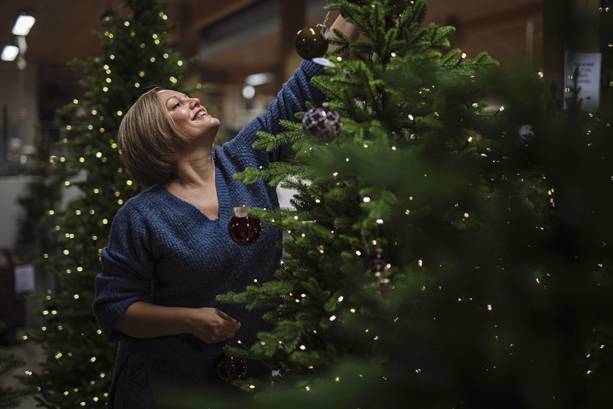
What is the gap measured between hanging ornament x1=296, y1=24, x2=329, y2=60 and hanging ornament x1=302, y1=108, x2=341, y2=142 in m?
0.34

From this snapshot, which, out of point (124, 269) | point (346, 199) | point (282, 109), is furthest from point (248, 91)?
point (346, 199)

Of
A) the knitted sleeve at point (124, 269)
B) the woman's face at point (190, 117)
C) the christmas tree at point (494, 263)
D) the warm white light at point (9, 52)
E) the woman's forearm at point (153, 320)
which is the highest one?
the christmas tree at point (494, 263)

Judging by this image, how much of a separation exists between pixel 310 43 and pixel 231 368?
715 mm

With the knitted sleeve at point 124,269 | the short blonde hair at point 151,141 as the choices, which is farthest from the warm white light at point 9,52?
the knitted sleeve at point 124,269

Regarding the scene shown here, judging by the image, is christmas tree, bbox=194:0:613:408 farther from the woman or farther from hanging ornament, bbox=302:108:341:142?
the woman

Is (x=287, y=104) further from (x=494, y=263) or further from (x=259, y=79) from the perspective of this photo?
(x=259, y=79)

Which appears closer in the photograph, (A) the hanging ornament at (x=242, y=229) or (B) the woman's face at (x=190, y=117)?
(A) the hanging ornament at (x=242, y=229)

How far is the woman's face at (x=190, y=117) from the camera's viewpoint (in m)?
1.67

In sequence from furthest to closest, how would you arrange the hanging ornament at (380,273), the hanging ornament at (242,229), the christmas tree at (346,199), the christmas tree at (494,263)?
the hanging ornament at (242,229)
the christmas tree at (346,199)
the hanging ornament at (380,273)
the christmas tree at (494,263)

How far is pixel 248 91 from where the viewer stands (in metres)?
14.7

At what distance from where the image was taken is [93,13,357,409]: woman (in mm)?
1597

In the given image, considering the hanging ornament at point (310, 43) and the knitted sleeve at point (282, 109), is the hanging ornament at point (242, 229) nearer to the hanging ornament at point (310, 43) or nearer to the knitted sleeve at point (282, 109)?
the knitted sleeve at point (282, 109)

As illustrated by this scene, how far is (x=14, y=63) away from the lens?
11.6 metres

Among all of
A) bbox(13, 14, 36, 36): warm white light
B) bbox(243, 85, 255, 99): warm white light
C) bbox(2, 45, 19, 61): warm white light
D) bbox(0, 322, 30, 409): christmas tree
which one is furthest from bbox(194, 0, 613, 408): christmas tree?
bbox(243, 85, 255, 99): warm white light
